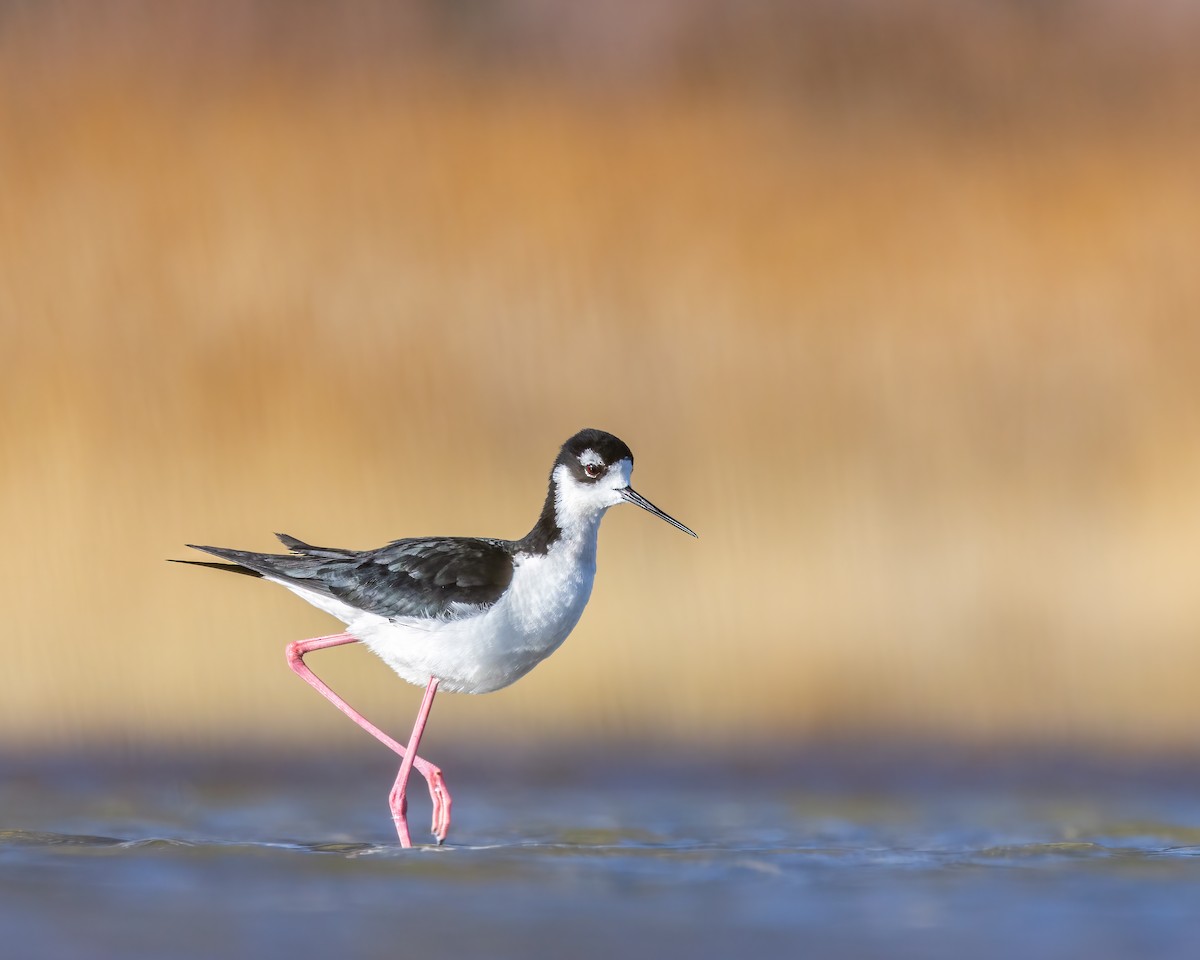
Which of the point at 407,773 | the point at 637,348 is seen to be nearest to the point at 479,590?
the point at 407,773

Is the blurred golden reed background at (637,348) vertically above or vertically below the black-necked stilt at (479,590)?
above

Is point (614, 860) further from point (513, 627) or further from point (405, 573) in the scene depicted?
point (405, 573)

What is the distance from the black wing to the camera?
6074mm

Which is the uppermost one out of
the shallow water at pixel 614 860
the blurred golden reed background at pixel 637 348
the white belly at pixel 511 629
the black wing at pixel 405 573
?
the blurred golden reed background at pixel 637 348

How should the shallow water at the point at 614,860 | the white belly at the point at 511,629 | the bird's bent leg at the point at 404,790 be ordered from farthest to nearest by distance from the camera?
the bird's bent leg at the point at 404,790, the white belly at the point at 511,629, the shallow water at the point at 614,860

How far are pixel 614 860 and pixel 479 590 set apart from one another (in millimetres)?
850

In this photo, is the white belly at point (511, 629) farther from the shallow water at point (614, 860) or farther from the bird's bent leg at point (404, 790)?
the shallow water at point (614, 860)

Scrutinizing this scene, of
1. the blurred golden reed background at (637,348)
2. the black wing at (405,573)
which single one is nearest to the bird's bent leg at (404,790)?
the black wing at (405,573)

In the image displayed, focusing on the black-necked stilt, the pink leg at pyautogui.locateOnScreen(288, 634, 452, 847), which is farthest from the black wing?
the pink leg at pyautogui.locateOnScreen(288, 634, 452, 847)

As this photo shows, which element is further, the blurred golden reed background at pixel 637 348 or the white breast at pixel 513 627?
the blurred golden reed background at pixel 637 348

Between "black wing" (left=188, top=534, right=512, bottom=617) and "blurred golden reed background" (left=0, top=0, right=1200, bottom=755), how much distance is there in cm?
150

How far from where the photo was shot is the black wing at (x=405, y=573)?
19.9 feet

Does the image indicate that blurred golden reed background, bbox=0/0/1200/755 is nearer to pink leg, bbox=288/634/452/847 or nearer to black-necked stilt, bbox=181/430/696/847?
pink leg, bbox=288/634/452/847

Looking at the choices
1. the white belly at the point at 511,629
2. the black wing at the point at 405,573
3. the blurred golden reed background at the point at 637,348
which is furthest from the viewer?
the blurred golden reed background at the point at 637,348
